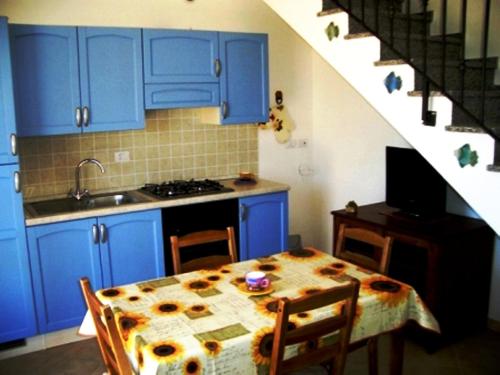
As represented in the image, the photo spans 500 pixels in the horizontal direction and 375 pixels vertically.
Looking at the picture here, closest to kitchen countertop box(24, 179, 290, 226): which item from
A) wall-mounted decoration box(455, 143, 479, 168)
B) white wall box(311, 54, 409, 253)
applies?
white wall box(311, 54, 409, 253)

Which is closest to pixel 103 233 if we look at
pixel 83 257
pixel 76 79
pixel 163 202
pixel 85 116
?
pixel 83 257

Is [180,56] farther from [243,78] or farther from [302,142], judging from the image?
[302,142]

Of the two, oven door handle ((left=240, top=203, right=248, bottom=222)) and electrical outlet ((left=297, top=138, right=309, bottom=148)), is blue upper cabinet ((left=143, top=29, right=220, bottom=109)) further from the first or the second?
electrical outlet ((left=297, top=138, right=309, bottom=148))

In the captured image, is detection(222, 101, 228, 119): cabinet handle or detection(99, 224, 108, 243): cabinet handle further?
detection(222, 101, 228, 119): cabinet handle

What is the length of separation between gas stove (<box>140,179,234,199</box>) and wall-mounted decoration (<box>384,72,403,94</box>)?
5.26ft

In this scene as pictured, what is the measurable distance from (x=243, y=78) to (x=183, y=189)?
0.96m

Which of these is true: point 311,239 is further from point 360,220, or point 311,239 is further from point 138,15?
point 138,15

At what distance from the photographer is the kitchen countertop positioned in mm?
3220

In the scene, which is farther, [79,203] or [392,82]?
[79,203]

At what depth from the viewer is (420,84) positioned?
2.48 metres

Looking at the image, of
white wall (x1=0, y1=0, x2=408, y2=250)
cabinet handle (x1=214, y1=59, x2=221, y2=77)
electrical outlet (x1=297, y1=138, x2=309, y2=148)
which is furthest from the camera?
electrical outlet (x1=297, y1=138, x2=309, y2=148)

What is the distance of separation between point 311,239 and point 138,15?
2.52m

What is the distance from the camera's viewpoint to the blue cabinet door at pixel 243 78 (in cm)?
391

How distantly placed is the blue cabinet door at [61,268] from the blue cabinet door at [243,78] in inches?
53.2
